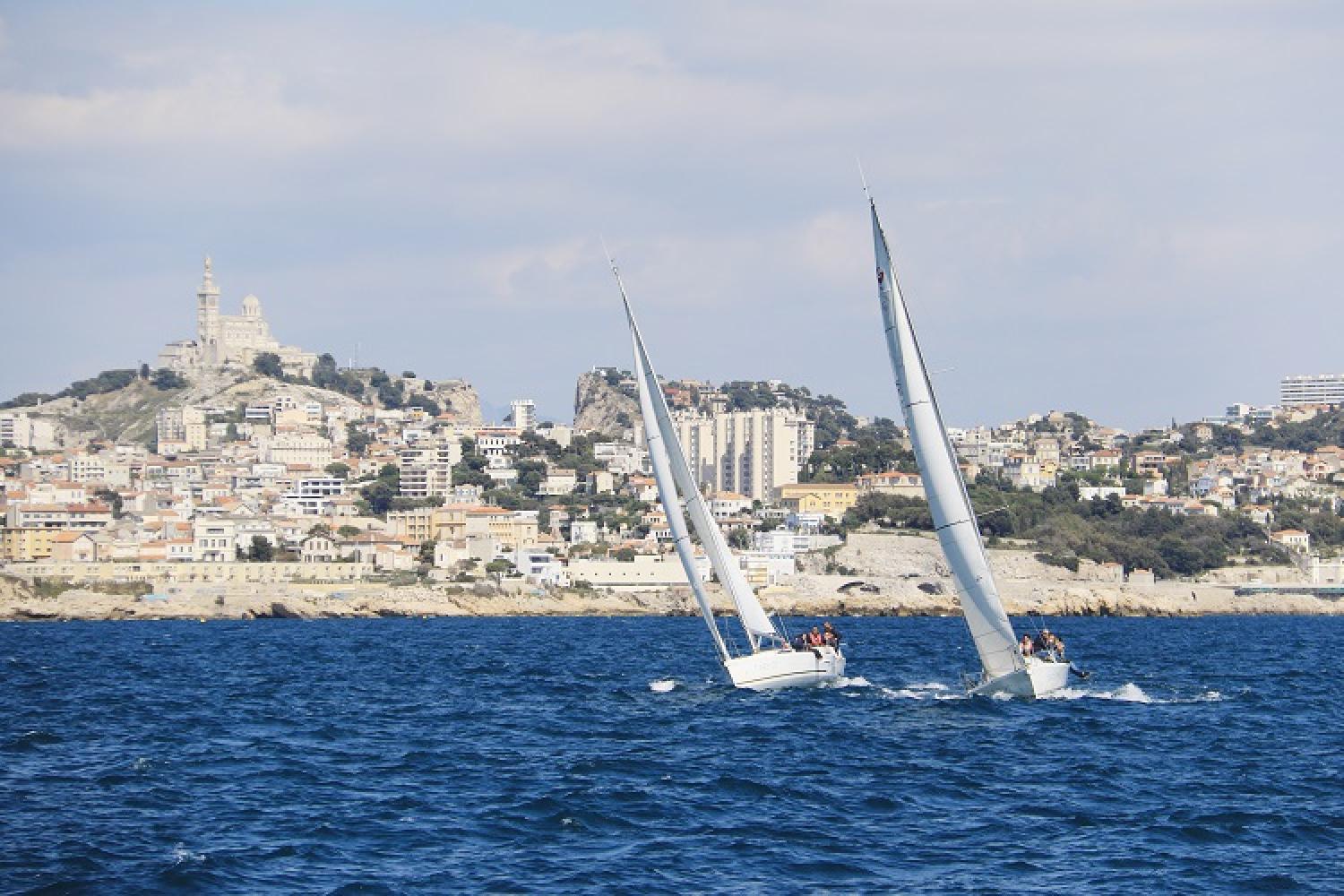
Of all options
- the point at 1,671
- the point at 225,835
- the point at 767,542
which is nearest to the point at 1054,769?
the point at 225,835

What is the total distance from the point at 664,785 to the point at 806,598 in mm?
95365

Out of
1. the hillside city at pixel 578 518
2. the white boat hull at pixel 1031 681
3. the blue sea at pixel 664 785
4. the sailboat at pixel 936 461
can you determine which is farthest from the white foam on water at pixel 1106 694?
the hillside city at pixel 578 518

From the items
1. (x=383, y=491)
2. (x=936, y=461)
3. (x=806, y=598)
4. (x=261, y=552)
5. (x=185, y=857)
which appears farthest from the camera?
(x=383, y=491)

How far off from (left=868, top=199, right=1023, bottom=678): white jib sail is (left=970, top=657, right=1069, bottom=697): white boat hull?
1576 millimetres

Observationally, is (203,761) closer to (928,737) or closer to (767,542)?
(928,737)

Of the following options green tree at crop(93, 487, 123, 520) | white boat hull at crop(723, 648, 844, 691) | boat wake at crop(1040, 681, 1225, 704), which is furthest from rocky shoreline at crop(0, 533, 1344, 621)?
white boat hull at crop(723, 648, 844, 691)

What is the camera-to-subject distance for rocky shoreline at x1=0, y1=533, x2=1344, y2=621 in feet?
355

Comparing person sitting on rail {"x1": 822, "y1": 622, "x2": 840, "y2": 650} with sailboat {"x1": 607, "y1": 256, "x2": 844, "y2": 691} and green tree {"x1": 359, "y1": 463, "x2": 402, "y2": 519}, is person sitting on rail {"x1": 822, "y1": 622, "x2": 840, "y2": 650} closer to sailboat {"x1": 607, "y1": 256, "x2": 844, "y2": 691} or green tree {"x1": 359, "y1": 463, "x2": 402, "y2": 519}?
sailboat {"x1": 607, "y1": 256, "x2": 844, "y2": 691}

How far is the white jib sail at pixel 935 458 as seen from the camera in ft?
109

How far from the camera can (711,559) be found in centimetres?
3834

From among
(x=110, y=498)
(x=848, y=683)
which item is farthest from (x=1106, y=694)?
→ (x=110, y=498)

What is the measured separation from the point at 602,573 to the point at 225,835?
107 m

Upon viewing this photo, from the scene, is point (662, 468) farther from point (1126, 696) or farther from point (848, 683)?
point (1126, 696)

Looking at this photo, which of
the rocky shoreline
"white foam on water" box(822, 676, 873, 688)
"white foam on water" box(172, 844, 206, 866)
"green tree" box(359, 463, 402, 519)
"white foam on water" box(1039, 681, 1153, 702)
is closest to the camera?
"white foam on water" box(172, 844, 206, 866)
